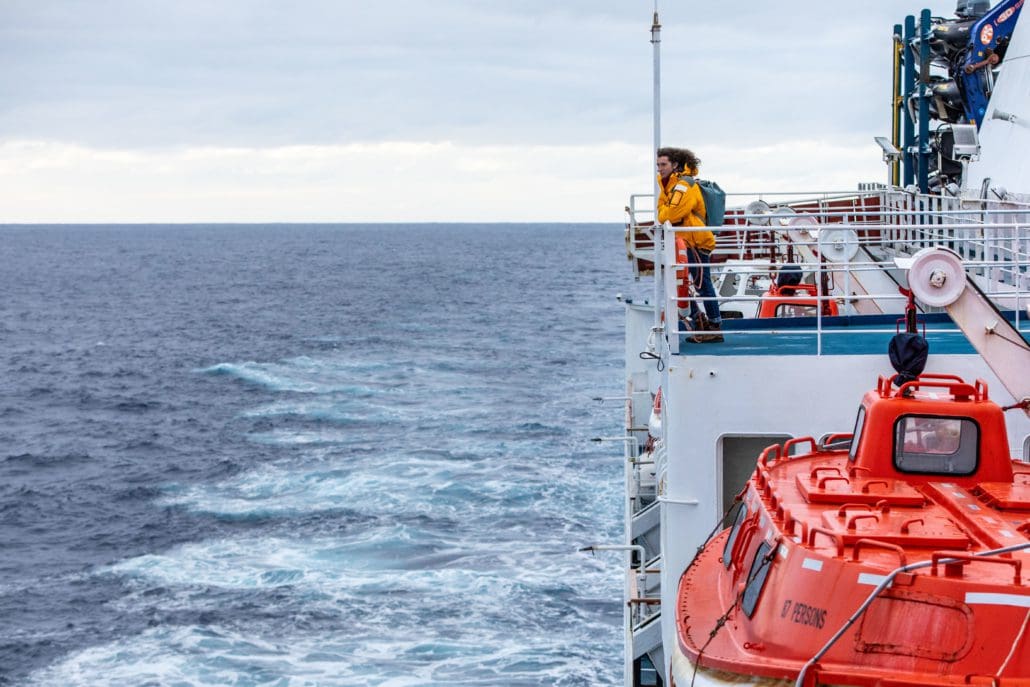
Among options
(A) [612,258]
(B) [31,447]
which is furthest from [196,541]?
(A) [612,258]

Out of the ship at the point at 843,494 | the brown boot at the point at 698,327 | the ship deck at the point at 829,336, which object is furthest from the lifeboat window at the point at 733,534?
A: the brown boot at the point at 698,327

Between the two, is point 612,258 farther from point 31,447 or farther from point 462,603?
point 462,603

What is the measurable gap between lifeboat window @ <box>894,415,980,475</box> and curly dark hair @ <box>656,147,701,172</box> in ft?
17.3

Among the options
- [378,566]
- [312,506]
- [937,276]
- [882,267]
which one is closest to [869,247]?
[378,566]

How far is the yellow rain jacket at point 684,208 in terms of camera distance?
13.4 m

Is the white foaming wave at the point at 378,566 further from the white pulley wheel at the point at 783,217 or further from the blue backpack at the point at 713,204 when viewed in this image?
the blue backpack at the point at 713,204

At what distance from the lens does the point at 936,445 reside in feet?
29.7

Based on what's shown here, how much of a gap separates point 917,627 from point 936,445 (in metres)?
2.20

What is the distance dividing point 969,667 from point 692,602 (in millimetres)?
2863

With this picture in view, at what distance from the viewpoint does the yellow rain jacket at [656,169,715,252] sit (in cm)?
1343

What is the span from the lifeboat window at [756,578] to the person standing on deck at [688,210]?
473 centimetres

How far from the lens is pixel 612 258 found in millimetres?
161625

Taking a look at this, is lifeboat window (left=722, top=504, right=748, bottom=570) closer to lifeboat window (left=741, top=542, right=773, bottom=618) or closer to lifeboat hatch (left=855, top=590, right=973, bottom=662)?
lifeboat window (left=741, top=542, right=773, bottom=618)

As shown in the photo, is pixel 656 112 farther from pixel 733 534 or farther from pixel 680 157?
pixel 733 534
